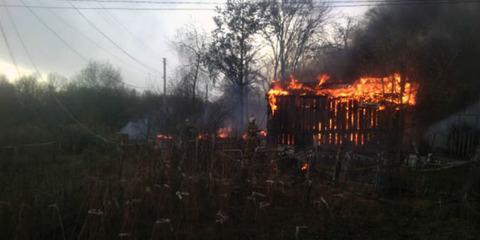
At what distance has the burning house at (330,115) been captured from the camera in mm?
13367

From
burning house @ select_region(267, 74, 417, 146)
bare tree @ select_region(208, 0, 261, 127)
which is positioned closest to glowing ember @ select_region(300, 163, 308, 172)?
burning house @ select_region(267, 74, 417, 146)

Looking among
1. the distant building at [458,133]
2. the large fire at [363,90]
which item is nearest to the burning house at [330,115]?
the large fire at [363,90]

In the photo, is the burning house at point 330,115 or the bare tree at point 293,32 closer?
the burning house at point 330,115

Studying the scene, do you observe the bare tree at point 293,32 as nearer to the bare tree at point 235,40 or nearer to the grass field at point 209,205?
the bare tree at point 235,40

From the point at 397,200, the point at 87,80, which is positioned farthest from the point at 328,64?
the point at 87,80

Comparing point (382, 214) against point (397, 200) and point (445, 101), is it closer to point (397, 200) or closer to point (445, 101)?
point (397, 200)

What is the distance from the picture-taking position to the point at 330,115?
13.7 metres

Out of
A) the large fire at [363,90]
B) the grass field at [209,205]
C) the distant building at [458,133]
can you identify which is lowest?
the grass field at [209,205]

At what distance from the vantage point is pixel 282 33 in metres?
29.8

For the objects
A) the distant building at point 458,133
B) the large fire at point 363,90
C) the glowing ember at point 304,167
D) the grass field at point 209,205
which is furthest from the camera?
the distant building at point 458,133

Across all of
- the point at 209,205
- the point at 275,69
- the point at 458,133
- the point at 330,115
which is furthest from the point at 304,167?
the point at 275,69

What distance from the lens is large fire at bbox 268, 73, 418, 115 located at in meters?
11.7

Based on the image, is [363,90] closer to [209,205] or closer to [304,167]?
[304,167]

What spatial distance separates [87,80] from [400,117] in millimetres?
45150
